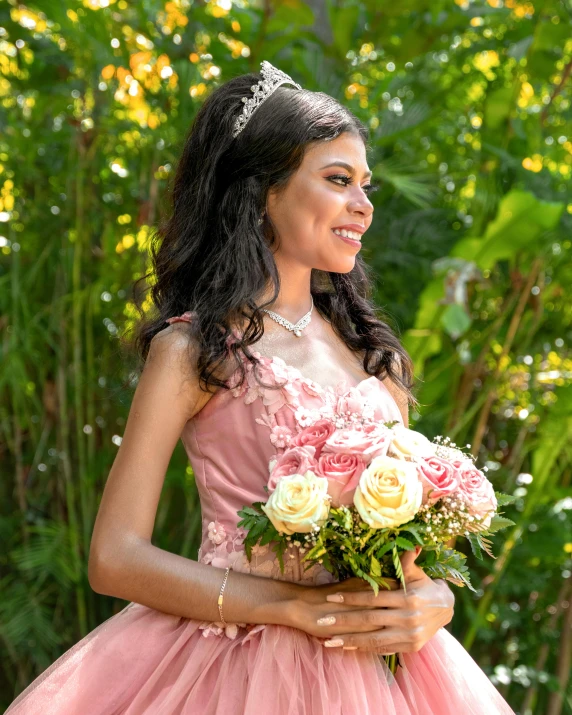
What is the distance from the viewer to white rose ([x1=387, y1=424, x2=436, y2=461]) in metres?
1.60

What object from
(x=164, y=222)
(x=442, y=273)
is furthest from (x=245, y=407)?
(x=442, y=273)

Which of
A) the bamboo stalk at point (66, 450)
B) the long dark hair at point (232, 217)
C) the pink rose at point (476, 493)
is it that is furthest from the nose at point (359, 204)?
the bamboo stalk at point (66, 450)

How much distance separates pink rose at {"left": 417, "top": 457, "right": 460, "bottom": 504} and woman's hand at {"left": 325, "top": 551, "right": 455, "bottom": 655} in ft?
0.39

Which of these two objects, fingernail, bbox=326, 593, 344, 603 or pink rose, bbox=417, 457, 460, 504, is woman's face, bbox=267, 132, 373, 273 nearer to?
pink rose, bbox=417, 457, 460, 504

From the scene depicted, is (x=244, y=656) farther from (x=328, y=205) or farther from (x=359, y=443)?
(x=328, y=205)

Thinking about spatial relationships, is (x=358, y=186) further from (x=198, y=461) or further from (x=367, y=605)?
(x=367, y=605)

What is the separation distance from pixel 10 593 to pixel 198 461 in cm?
213

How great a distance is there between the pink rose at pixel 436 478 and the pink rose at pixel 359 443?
0.08 metres

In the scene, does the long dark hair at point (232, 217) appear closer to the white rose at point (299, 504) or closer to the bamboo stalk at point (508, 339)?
the white rose at point (299, 504)

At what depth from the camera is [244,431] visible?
189 cm

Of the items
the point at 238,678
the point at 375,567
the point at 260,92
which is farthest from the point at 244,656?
the point at 260,92

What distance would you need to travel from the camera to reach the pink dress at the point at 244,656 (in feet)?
5.39

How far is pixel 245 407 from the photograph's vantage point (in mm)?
1904

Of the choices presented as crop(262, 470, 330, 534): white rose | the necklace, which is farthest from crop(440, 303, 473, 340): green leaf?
crop(262, 470, 330, 534): white rose
